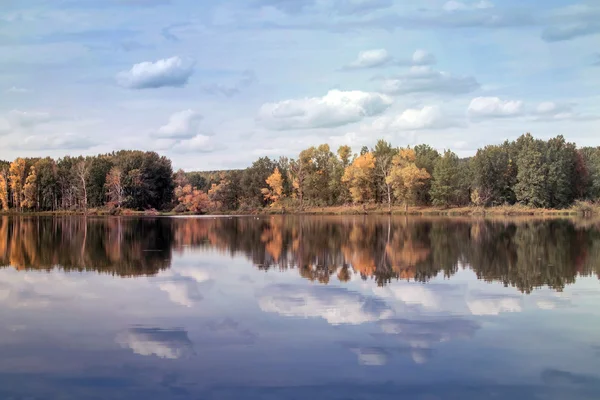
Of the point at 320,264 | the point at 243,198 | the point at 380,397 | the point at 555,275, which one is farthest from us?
the point at 243,198

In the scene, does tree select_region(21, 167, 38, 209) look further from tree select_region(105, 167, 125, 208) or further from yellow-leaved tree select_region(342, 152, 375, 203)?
yellow-leaved tree select_region(342, 152, 375, 203)

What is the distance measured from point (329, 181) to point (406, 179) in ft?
57.1

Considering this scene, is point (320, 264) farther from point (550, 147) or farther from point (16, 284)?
point (550, 147)

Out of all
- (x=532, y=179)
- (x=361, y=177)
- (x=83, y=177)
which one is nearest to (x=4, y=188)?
(x=83, y=177)

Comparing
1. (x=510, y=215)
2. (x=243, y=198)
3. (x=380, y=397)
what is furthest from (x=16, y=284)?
(x=243, y=198)

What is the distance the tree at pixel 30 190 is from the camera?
107 metres

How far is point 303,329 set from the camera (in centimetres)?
1154

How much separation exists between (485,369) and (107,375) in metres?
6.14

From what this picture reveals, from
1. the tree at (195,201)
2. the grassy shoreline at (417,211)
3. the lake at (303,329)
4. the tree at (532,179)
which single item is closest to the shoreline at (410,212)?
the grassy shoreline at (417,211)

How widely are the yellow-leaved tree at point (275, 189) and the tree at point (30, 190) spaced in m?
46.5

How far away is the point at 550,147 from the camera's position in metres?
80.4

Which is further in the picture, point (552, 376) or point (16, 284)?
point (16, 284)

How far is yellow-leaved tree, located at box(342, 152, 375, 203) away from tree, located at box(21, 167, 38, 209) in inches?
2439

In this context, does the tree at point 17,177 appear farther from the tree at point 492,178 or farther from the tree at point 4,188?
the tree at point 492,178
